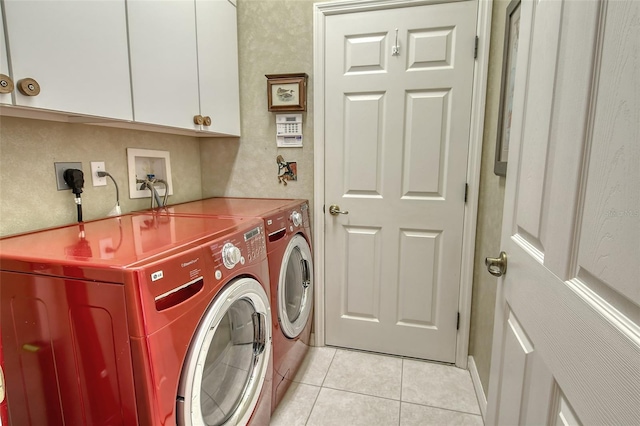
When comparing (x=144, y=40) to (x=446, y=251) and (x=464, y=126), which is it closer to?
(x=464, y=126)

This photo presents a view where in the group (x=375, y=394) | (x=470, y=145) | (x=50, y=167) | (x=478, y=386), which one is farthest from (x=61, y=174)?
(x=478, y=386)

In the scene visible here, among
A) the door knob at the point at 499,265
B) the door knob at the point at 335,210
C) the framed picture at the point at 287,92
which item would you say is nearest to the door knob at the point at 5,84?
the framed picture at the point at 287,92

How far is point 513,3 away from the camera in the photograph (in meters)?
1.31

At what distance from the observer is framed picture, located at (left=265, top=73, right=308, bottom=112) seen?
198 centimetres

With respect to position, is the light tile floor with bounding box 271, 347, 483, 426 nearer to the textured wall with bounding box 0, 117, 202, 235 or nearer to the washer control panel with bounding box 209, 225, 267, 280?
the washer control panel with bounding box 209, 225, 267, 280

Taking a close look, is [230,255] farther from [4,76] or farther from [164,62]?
[164,62]

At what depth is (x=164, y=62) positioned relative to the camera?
1.44 meters

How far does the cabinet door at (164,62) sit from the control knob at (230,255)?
0.68 metres

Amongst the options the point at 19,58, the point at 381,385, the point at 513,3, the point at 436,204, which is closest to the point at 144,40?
the point at 19,58

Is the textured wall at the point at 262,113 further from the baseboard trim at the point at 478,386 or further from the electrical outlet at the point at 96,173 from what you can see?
the baseboard trim at the point at 478,386

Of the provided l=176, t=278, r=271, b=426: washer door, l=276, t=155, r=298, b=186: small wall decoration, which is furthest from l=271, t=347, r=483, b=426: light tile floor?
l=276, t=155, r=298, b=186: small wall decoration

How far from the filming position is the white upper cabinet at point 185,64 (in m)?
1.32

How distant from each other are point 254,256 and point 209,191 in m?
1.19

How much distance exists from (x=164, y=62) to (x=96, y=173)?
0.59 m
